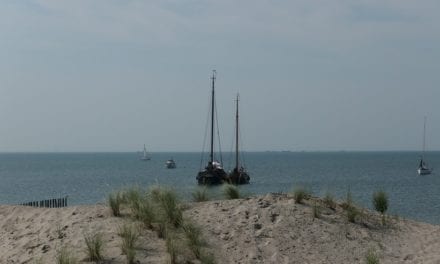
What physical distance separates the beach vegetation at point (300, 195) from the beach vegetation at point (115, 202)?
165 inches

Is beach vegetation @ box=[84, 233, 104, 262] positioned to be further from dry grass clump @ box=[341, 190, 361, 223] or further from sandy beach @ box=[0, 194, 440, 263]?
dry grass clump @ box=[341, 190, 361, 223]

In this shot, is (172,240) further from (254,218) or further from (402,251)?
(402,251)

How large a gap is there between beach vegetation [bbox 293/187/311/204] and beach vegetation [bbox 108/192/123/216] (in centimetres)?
419

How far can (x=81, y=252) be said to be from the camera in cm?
1263

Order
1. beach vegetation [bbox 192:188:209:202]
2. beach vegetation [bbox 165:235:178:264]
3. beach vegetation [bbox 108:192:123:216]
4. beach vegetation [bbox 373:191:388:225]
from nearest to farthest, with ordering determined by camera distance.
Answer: beach vegetation [bbox 165:235:178:264]
beach vegetation [bbox 108:192:123:216]
beach vegetation [bbox 192:188:209:202]
beach vegetation [bbox 373:191:388:225]

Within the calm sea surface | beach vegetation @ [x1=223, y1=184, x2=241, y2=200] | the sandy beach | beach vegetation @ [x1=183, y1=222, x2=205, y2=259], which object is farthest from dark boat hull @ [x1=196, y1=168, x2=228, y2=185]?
beach vegetation @ [x1=183, y1=222, x2=205, y2=259]

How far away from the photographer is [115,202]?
48.9 feet

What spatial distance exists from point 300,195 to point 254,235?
277 cm

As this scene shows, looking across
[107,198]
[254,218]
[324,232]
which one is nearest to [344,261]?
[324,232]

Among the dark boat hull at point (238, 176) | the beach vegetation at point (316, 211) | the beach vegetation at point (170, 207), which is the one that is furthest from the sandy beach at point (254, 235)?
the dark boat hull at point (238, 176)

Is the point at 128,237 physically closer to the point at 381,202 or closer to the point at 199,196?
the point at 199,196

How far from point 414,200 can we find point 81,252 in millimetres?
39313

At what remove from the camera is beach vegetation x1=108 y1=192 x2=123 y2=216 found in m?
14.8

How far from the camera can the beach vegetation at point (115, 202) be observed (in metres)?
14.8
